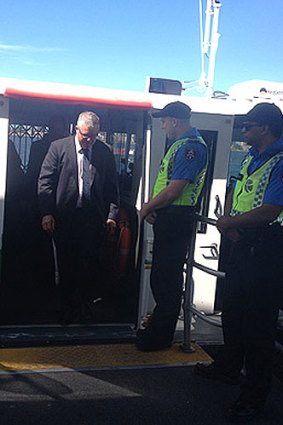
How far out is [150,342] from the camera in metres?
3.96

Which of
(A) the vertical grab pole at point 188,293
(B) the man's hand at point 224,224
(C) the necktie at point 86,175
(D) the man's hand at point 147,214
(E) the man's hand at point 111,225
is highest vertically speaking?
(C) the necktie at point 86,175

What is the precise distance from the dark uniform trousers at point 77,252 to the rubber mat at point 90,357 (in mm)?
533

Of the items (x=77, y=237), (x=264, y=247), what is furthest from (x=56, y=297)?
(x=264, y=247)

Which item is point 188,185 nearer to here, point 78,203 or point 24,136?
point 78,203

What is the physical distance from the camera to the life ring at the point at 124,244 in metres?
4.58

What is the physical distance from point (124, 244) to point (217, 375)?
1527 mm

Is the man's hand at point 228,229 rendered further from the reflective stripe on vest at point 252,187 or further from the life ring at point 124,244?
the life ring at point 124,244

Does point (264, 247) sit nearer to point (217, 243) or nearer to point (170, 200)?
point (170, 200)

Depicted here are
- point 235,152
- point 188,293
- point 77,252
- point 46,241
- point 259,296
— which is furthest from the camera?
point 46,241

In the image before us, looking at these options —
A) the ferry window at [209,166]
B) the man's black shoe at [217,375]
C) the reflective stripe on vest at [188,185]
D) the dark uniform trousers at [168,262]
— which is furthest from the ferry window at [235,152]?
the man's black shoe at [217,375]

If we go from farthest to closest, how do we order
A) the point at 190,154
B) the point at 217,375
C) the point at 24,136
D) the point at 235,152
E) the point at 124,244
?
the point at 24,136 < the point at 235,152 < the point at 124,244 < the point at 190,154 < the point at 217,375

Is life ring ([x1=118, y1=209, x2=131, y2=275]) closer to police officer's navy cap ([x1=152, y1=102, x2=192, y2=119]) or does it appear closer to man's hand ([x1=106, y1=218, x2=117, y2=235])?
man's hand ([x1=106, y1=218, x2=117, y2=235])

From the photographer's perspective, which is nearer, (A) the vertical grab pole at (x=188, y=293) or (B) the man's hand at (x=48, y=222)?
(A) the vertical grab pole at (x=188, y=293)

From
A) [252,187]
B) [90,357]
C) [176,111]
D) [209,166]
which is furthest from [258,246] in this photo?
[209,166]
